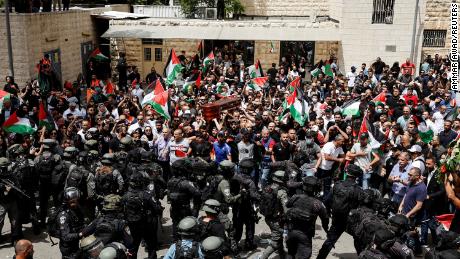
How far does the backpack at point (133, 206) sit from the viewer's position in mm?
7105

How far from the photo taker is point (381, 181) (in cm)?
999

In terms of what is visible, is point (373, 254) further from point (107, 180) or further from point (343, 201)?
point (107, 180)

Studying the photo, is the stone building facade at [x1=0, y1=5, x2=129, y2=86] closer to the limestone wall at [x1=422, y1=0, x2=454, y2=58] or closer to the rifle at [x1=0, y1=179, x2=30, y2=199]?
the rifle at [x1=0, y1=179, x2=30, y2=199]

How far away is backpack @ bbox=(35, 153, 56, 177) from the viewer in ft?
28.1

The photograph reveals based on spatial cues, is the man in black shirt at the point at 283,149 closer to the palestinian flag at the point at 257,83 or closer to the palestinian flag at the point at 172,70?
the palestinian flag at the point at 257,83

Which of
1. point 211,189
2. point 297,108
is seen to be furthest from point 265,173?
point 211,189

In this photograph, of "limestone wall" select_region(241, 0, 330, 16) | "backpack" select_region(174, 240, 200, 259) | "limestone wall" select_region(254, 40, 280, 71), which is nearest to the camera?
"backpack" select_region(174, 240, 200, 259)

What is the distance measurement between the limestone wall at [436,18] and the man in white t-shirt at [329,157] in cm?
1650

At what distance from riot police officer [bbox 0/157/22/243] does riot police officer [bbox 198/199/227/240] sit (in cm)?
342

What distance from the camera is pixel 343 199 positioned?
725 cm

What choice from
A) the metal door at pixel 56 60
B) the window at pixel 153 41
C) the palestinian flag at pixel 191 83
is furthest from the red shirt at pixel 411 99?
the window at pixel 153 41

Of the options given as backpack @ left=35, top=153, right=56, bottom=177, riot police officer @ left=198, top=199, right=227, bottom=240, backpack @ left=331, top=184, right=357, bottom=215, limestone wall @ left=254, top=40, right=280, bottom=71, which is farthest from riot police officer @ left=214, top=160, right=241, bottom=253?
limestone wall @ left=254, top=40, right=280, bottom=71

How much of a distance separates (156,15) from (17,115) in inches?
746

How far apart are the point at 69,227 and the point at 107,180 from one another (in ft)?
4.74
